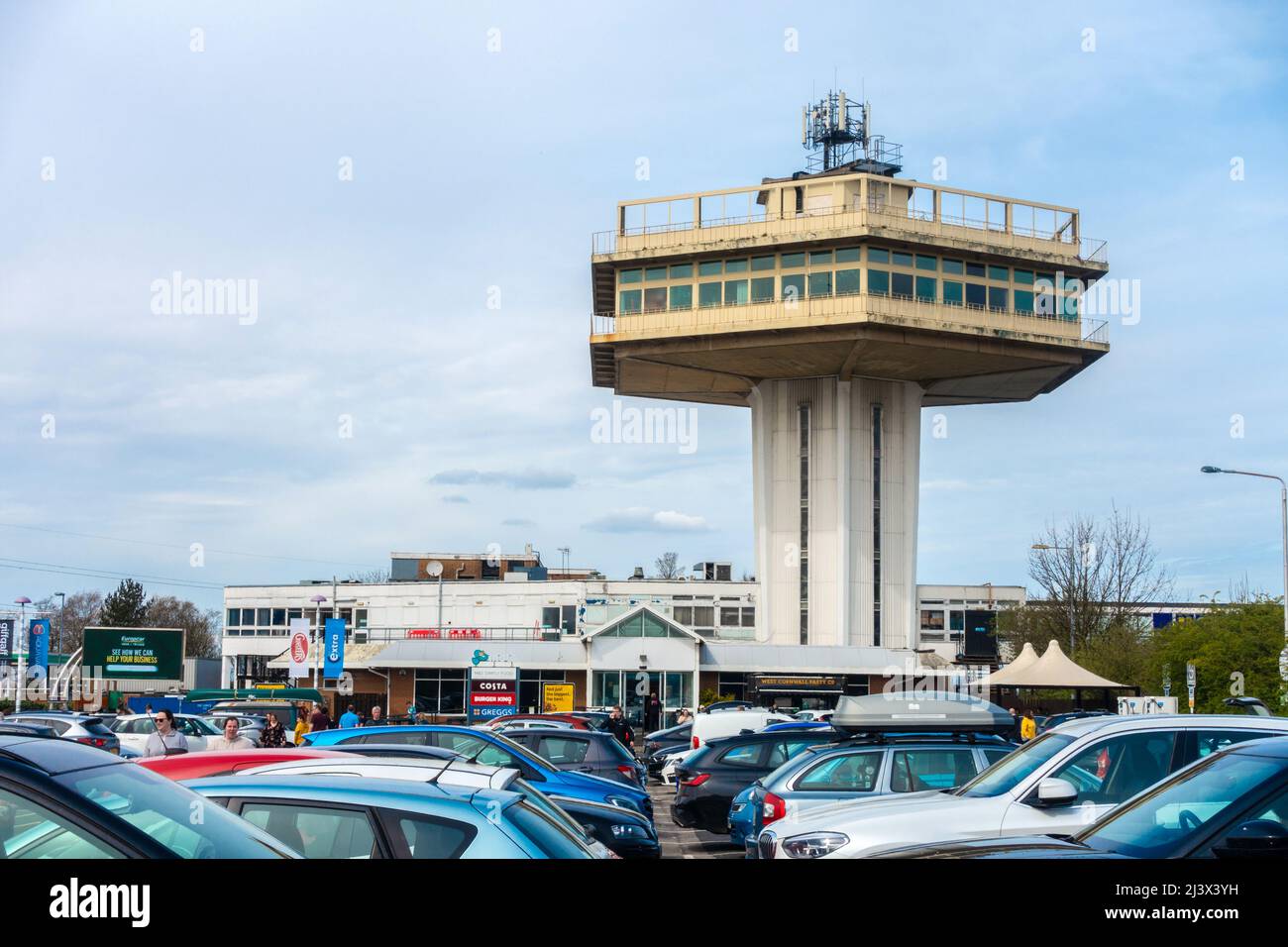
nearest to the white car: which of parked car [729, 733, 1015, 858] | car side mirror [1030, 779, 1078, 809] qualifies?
car side mirror [1030, 779, 1078, 809]

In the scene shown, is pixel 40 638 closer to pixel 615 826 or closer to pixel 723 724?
pixel 723 724

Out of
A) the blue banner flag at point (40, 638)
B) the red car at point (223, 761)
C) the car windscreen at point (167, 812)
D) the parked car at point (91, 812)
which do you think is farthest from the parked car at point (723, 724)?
the blue banner flag at point (40, 638)

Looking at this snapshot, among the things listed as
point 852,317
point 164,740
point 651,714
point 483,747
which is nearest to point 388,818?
point 483,747

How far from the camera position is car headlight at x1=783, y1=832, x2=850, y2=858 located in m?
10.2

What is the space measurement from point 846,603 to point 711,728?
34.7 meters

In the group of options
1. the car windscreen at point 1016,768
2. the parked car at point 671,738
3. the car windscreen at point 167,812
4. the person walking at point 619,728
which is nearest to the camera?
the car windscreen at point 167,812

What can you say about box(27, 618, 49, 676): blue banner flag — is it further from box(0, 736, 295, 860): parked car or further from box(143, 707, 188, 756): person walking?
box(0, 736, 295, 860): parked car

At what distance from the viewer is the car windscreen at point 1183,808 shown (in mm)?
6605

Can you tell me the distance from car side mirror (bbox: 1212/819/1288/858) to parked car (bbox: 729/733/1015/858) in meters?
7.77

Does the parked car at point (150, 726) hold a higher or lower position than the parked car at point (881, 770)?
lower

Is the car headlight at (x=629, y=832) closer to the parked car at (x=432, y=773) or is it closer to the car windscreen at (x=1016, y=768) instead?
the car windscreen at (x=1016, y=768)

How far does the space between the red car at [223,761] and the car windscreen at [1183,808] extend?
5.09m

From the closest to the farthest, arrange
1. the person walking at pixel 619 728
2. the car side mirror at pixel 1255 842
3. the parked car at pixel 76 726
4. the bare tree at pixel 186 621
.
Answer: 1. the car side mirror at pixel 1255 842
2. the parked car at pixel 76 726
3. the person walking at pixel 619 728
4. the bare tree at pixel 186 621
